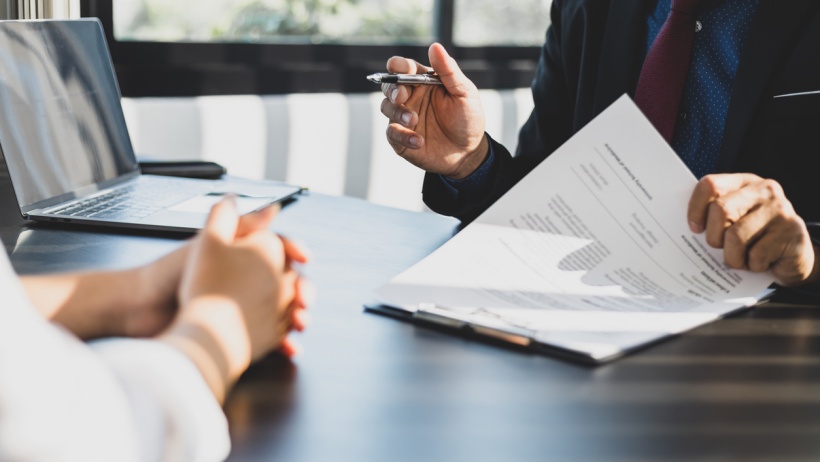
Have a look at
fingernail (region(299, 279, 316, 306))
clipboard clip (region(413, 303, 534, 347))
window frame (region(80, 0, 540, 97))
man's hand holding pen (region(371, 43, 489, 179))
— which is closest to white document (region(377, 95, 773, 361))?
clipboard clip (region(413, 303, 534, 347))

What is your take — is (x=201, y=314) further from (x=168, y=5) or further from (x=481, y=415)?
(x=168, y=5)

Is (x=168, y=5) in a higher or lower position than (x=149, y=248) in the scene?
higher

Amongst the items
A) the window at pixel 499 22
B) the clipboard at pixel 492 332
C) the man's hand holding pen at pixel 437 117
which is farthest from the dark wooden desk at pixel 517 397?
the window at pixel 499 22

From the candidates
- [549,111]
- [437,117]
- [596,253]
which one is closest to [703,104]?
[549,111]

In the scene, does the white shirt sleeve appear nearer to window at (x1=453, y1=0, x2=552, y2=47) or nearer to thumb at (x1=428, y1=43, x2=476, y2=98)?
thumb at (x1=428, y1=43, x2=476, y2=98)

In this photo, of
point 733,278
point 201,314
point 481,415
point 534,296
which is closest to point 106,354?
point 201,314

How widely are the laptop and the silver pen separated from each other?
0.25m

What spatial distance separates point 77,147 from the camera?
1259mm

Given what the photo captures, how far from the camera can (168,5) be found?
2596 millimetres

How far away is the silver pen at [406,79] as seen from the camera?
1112 mm

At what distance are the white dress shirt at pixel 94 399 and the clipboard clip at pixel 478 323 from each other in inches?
11.1

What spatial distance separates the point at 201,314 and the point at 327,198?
772 millimetres

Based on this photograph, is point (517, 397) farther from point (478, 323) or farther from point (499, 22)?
point (499, 22)

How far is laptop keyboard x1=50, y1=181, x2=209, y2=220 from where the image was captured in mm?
1141
